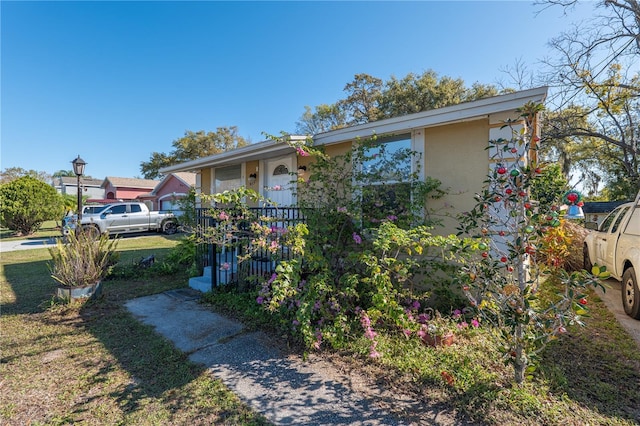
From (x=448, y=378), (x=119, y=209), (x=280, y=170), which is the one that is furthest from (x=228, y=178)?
(x=119, y=209)

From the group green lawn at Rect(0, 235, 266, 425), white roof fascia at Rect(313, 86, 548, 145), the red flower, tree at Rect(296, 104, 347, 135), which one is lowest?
green lawn at Rect(0, 235, 266, 425)

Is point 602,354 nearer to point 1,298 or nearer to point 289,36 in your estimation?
point 1,298

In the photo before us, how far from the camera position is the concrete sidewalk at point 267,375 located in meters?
2.17

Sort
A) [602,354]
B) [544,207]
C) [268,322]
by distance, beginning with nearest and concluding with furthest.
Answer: [544,207], [602,354], [268,322]

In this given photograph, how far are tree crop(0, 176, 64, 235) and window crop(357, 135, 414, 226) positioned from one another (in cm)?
1673

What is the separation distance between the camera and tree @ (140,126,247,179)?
28.8m

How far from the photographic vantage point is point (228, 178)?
8938 millimetres

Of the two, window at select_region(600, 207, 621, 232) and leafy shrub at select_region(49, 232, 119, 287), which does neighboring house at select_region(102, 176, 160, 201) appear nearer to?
leafy shrub at select_region(49, 232, 119, 287)

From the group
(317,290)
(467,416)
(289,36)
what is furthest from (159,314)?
(289,36)

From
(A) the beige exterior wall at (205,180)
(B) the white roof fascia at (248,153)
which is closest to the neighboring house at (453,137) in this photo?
(B) the white roof fascia at (248,153)

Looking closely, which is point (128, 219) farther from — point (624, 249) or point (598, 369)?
point (624, 249)

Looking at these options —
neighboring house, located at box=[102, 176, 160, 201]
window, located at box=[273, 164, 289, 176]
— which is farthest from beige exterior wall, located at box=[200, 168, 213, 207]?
neighboring house, located at box=[102, 176, 160, 201]

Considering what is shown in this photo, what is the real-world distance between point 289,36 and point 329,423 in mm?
10867

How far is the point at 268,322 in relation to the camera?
3.84 m
